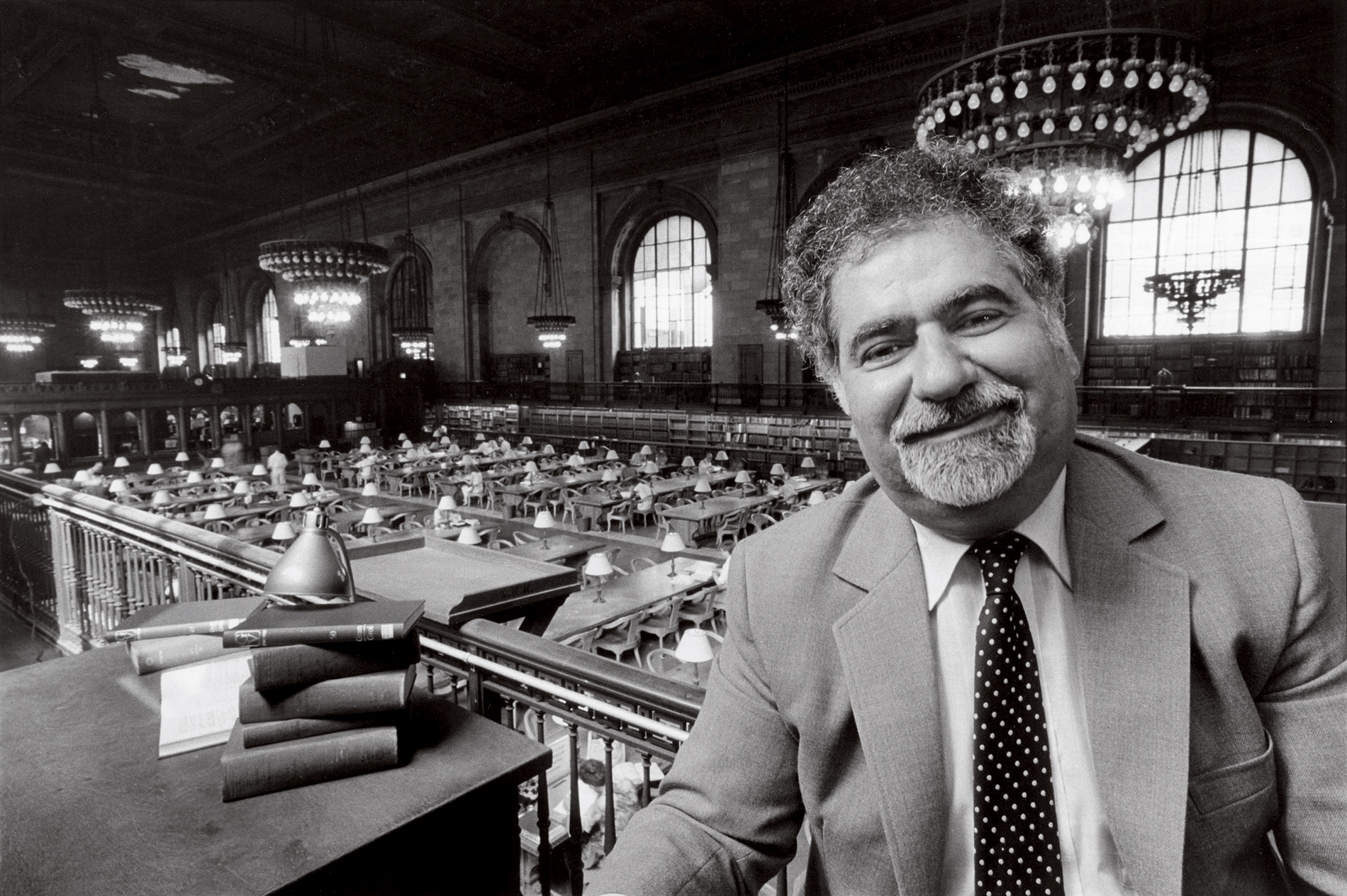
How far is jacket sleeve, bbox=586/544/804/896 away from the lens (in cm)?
111

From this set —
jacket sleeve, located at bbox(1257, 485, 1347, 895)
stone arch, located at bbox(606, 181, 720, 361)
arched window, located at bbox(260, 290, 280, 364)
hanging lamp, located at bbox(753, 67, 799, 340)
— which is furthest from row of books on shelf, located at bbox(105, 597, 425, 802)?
arched window, located at bbox(260, 290, 280, 364)

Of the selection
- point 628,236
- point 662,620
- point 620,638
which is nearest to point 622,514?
point 662,620

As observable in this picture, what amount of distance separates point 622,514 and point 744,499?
2445mm

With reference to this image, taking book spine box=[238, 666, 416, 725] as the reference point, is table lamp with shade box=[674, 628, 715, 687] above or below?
below

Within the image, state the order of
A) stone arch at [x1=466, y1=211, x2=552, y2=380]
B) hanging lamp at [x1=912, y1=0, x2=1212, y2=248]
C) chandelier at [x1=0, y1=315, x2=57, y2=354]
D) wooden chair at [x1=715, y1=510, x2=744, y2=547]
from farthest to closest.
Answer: stone arch at [x1=466, y1=211, x2=552, y2=380], chandelier at [x1=0, y1=315, x2=57, y2=354], wooden chair at [x1=715, y1=510, x2=744, y2=547], hanging lamp at [x1=912, y1=0, x2=1212, y2=248]

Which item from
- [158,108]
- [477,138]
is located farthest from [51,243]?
[477,138]

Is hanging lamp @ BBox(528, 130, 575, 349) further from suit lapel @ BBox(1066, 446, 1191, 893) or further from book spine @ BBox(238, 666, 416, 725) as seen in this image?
suit lapel @ BBox(1066, 446, 1191, 893)

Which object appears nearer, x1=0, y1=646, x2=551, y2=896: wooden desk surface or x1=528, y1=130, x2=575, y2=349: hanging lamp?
x1=0, y1=646, x2=551, y2=896: wooden desk surface

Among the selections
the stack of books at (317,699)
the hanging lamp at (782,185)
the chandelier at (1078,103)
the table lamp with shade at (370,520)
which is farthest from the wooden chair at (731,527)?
the stack of books at (317,699)

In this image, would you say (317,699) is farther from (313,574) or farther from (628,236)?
(628,236)

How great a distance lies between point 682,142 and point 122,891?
61.0ft

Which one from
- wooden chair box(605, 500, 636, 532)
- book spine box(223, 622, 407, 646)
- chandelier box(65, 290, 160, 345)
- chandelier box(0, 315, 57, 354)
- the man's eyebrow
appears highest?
chandelier box(65, 290, 160, 345)

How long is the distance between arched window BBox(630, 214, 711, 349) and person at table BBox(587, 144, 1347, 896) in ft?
59.2

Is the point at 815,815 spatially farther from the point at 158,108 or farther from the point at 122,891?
the point at 158,108
